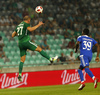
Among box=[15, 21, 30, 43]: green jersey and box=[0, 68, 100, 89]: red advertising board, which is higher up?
box=[15, 21, 30, 43]: green jersey

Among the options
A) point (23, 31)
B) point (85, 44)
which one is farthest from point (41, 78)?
point (85, 44)

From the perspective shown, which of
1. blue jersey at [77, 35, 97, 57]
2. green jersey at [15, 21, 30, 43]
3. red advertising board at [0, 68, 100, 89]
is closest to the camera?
blue jersey at [77, 35, 97, 57]

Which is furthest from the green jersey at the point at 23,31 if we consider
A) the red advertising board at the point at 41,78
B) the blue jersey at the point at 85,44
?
the red advertising board at the point at 41,78

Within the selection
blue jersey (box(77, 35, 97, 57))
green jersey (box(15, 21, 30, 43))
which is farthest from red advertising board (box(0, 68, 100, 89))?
blue jersey (box(77, 35, 97, 57))

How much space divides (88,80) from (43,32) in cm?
531

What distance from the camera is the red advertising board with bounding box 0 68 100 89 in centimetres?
1500

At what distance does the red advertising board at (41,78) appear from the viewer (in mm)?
15000

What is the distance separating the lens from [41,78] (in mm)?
15438

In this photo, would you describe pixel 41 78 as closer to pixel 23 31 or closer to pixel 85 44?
pixel 23 31

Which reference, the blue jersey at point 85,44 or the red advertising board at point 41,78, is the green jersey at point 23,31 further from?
the red advertising board at point 41,78

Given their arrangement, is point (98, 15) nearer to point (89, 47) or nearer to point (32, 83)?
point (32, 83)

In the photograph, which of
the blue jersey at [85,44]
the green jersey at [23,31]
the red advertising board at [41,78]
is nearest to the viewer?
the blue jersey at [85,44]

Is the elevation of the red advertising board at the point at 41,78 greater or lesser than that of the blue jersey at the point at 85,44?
lesser

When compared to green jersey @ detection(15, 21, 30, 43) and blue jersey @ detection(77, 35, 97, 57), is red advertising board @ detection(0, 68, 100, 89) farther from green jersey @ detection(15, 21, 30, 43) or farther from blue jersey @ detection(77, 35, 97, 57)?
blue jersey @ detection(77, 35, 97, 57)
